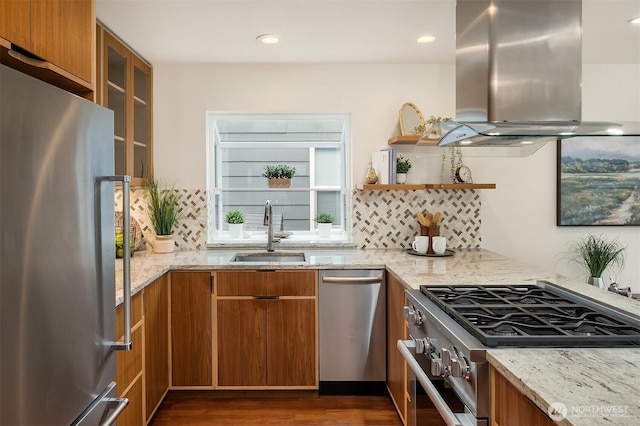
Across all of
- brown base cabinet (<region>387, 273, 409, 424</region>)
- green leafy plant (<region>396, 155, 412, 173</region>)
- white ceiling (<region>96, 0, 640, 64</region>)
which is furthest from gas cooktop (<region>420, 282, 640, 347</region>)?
green leafy plant (<region>396, 155, 412, 173</region>)

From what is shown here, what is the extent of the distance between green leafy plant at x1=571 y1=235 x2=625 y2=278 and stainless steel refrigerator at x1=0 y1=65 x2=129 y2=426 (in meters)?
3.45

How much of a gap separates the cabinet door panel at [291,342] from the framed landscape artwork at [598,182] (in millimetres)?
2209

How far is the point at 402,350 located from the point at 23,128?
5.25 feet

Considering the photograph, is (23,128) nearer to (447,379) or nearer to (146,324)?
(447,379)

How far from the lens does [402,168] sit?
3.66m

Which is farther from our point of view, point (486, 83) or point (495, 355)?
point (486, 83)

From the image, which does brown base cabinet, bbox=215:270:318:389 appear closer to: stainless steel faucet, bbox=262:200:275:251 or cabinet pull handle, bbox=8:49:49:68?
stainless steel faucet, bbox=262:200:275:251

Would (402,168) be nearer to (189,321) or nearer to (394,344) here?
(394,344)

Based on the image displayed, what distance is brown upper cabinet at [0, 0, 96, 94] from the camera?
1370mm

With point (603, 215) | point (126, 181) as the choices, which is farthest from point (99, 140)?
point (603, 215)

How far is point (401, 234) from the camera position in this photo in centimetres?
378

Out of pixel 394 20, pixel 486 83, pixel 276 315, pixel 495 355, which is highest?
pixel 394 20

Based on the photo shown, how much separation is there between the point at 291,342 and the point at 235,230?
1155mm

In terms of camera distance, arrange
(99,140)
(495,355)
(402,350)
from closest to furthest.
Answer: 1. (495,355)
2. (99,140)
3. (402,350)
